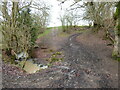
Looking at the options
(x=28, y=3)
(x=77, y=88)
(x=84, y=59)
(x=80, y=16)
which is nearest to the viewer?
(x=77, y=88)

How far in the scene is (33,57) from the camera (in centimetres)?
1603

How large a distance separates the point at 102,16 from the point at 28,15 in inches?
350

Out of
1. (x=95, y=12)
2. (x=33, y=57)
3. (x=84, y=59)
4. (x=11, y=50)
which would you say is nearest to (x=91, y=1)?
(x=95, y=12)

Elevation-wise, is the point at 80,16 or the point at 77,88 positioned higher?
the point at 80,16

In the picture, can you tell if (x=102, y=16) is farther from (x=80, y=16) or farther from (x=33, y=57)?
(x=33, y=57)

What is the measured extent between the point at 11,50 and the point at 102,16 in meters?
11.1

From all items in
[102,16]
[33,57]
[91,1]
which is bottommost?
[33,57]

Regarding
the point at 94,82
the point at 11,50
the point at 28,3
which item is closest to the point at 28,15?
the point at 28,3

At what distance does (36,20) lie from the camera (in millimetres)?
17891

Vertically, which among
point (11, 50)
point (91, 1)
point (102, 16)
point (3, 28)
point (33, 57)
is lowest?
point (33, 57)

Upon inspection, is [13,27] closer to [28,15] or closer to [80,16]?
[28,15]

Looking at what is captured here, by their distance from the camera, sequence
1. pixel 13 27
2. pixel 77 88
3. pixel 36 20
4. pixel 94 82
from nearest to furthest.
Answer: pixel 77 88, pixel 94 82, pixel 13 27, pixel 36 20

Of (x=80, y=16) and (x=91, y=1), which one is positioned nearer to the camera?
(x=91, y=1)

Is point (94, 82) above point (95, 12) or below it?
below
